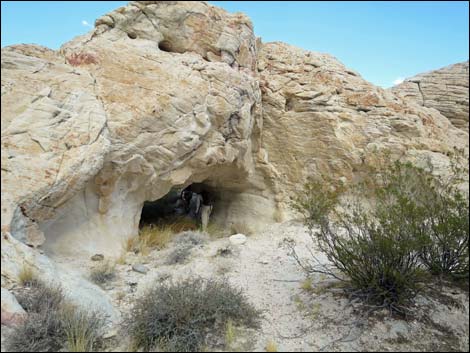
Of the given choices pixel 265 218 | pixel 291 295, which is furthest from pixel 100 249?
pixel 265 218

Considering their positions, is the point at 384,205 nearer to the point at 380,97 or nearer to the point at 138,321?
the point at 138,321

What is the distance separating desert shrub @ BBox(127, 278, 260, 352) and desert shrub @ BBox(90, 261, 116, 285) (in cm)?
106

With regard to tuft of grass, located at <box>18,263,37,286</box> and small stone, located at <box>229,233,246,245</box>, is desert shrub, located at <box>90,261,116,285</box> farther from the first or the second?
small stone, located at <box>229,233,246,245</box>

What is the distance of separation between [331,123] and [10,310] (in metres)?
6.55

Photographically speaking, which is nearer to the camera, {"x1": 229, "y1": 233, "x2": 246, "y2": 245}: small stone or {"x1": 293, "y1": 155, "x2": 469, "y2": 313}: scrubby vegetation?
{"x1": 293, "y1": 155, "x2": 469, "y2": 313}: scrubby vegetation

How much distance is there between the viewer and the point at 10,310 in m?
2.80

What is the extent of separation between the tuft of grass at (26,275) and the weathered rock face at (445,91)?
10.5 metres

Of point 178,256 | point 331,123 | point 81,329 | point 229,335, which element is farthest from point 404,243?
point 331,123

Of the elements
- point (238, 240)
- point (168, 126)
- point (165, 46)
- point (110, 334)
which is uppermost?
point (165, 46)

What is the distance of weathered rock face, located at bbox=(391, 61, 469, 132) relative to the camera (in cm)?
949

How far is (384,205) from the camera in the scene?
3596 millimetres

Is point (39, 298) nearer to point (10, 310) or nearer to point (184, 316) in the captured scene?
point (10, 310)

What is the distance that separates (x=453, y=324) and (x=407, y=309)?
0.39m

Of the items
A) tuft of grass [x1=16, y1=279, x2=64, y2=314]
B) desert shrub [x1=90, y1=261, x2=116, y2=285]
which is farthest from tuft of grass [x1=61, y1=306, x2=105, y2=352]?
desert shrub [x1=90, y1=261, x2=116, y2=285]
